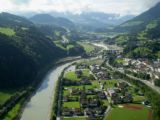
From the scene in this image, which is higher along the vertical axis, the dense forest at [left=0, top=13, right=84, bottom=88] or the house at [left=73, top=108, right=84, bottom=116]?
the dense forest at [left=0, top=13, right=84, bottom=88]

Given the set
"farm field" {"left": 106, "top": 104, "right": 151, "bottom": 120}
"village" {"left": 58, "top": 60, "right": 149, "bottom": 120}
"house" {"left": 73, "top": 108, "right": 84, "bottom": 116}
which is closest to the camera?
"farm field" {"left": 106, "top": 104, "right": 151, "bottom": 120}

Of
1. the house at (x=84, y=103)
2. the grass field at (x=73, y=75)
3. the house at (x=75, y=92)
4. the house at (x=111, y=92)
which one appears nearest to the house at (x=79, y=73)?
the grass field at (x=73, y=75)

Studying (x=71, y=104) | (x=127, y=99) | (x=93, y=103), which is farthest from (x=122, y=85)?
(x=71, y=104)

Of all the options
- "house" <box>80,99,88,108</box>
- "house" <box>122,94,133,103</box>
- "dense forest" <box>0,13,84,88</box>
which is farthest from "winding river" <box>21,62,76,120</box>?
"house" <box>122,94,133,103</box>

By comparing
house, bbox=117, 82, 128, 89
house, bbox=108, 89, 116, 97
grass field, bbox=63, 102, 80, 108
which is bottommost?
grass field, bbox=63, 102, 80, 108

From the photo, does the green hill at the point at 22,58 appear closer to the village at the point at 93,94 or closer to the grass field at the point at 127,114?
the village at the point at 93,94

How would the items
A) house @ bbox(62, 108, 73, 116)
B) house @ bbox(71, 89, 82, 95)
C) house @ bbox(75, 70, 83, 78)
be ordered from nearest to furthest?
house @ bbox(62, 108, 73, 116) → house @ bbox(71, 89, 82, 95) → house @ bbox(75, 70, 83, 78)

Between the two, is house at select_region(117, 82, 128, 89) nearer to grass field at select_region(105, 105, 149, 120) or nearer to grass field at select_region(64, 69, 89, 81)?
grass field at select_region(64, 69, 89, 81)
